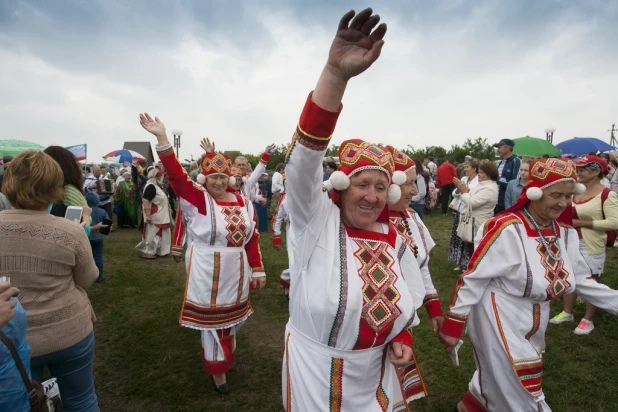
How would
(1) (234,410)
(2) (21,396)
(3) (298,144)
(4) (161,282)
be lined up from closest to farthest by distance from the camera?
1. (3) (298,144)
2. (2) (21,396)
3. (1) (234,410)
4. (4) (161,282)

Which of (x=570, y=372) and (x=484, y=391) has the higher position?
(x=484, y=391)

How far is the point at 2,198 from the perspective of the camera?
3.57 m

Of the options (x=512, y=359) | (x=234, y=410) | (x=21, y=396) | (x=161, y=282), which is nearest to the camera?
(x=21, y=396)

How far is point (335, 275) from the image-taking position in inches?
67.1

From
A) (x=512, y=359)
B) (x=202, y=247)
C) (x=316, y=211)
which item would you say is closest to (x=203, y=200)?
(x=202, y=247)

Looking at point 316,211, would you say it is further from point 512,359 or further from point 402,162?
point 512,359

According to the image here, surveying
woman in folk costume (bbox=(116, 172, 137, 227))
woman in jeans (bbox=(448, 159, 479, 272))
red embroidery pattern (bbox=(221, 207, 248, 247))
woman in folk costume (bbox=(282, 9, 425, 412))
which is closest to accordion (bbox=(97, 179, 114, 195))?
woman in folk costume (bbox=(116, 172, 137, 227))

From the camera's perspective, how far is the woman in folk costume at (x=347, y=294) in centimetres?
170

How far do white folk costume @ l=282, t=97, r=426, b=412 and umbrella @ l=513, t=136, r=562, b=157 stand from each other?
31.6 ft

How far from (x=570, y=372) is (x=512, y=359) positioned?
73.5 inches

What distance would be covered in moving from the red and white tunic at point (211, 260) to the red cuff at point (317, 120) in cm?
224

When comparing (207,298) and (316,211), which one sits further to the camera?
(207,298)

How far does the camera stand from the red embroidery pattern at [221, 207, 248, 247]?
3.47 metres

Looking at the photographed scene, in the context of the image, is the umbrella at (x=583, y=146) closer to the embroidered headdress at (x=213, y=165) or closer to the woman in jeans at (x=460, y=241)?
the woman in jeans at (x=460, y=241)
